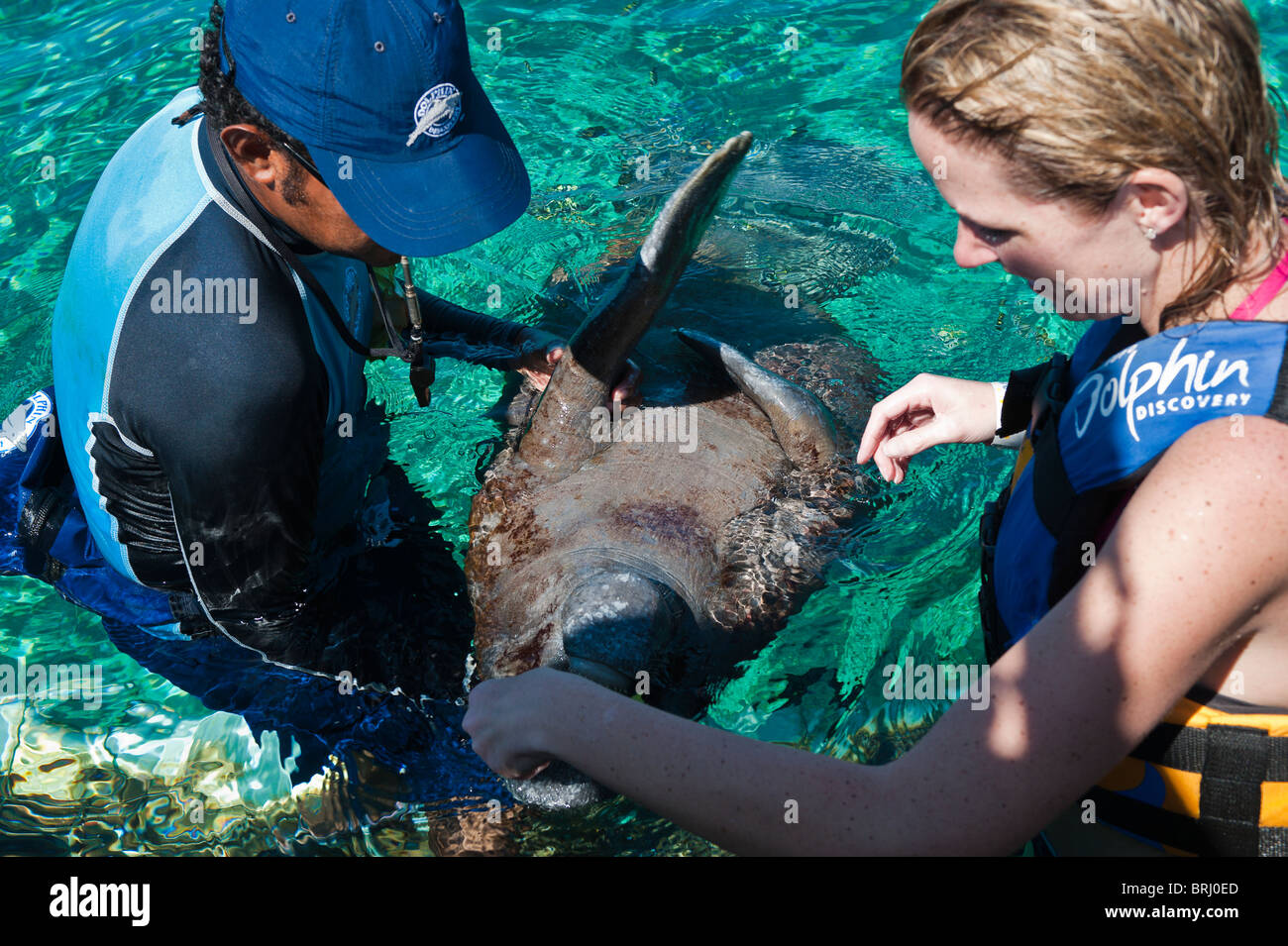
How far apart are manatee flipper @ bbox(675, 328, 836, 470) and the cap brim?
161 cm

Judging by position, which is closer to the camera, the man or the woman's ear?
the woman's ear

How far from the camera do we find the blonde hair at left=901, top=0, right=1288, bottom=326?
2.01 meters

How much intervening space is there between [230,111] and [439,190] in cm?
66

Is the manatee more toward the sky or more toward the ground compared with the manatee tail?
more toward the ground

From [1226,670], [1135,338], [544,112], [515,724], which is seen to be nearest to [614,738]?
[515,724]

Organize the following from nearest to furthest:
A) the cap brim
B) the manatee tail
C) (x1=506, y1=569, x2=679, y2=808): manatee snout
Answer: the cap brim < (x1=506, y1=569, x2=679, y2=808): manatee snout < the manatee tail

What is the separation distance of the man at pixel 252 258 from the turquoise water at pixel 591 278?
44.5 inches

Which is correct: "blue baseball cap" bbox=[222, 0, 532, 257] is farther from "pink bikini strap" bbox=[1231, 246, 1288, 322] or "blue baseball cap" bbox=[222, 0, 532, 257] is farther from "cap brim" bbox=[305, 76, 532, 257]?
"pink bikini strap" bbox=[1231, 246, 1288, 322]

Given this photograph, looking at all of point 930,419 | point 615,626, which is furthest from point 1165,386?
point 615,626

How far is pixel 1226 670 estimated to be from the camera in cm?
224

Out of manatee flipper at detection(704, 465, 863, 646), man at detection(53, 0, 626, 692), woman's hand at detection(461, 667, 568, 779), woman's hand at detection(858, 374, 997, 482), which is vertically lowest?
manatee flipper at detection(704, 465, 863, 646)

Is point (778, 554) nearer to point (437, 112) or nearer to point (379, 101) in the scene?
point (437, 112)

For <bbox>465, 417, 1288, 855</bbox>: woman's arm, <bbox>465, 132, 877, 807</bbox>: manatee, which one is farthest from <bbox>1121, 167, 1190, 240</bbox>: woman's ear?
<bbox>465, 132, 877, 807</bbox>: manatee

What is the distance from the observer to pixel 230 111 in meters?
3.03
